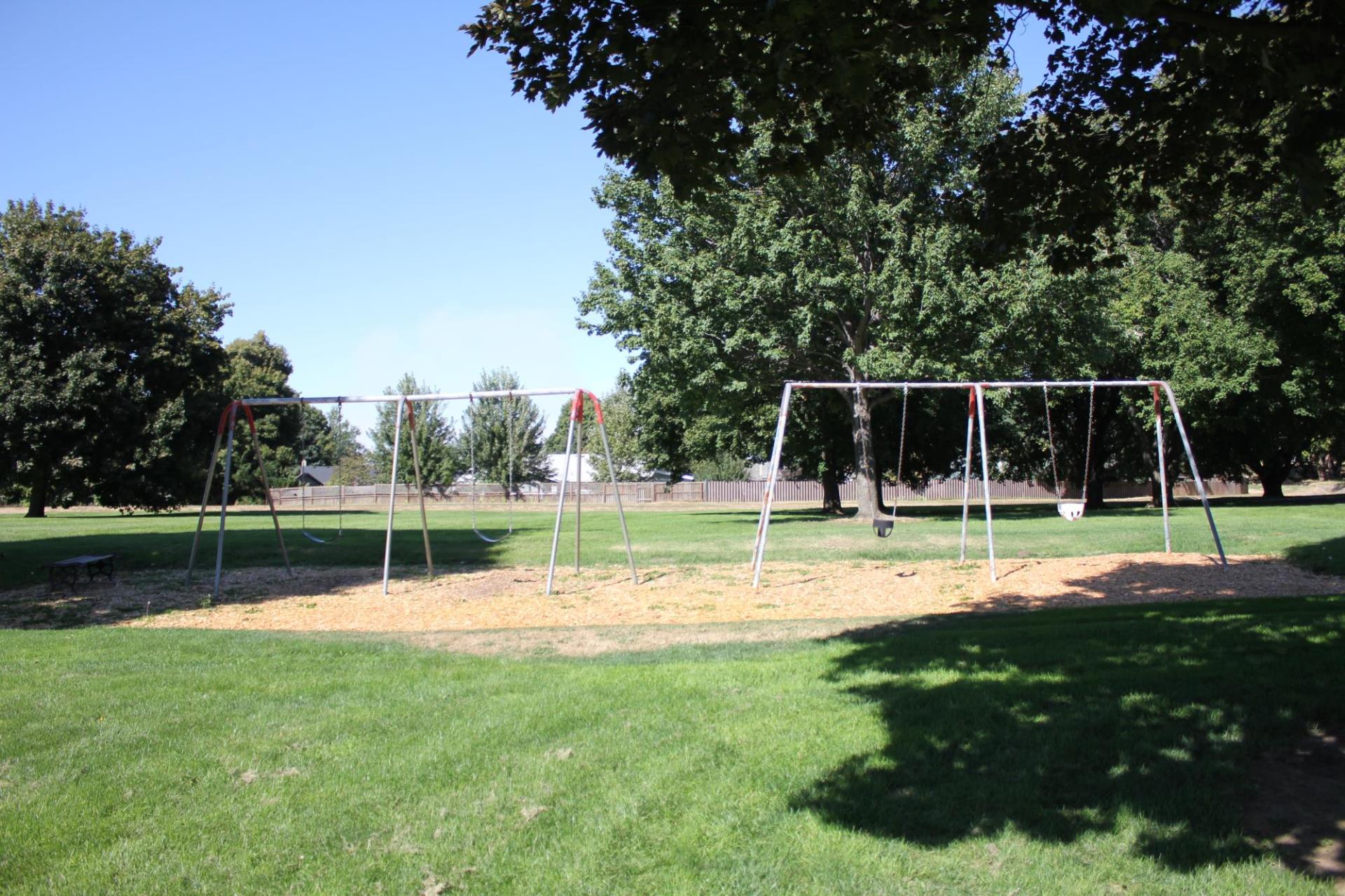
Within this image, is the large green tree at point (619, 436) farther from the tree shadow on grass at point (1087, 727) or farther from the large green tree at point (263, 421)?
the tree shadow on grass at point (1087, 727)

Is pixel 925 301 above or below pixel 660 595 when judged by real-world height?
above

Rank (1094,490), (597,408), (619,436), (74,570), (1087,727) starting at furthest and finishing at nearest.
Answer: (619,436), (1094,490), (74,570), (597,408), (1087,727)

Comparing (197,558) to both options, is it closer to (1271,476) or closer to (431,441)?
(431,441)

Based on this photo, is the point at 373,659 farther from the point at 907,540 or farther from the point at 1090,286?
the point at 1090,286

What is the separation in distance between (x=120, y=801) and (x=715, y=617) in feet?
25.8

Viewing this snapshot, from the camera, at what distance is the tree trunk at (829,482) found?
37.9 m

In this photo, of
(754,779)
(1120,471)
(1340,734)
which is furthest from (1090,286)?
(1120,471)

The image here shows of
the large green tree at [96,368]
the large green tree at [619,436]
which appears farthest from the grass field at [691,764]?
the large green tree at [619,436]

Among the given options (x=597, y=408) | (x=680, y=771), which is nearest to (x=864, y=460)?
(x=597, y=408)

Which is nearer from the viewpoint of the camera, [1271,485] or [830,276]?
[830,276]

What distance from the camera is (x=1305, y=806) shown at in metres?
4.72

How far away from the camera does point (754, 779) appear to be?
5.14 meters

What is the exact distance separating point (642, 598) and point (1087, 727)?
8538 millimetres

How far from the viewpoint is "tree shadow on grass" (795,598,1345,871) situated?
15.1 feet
